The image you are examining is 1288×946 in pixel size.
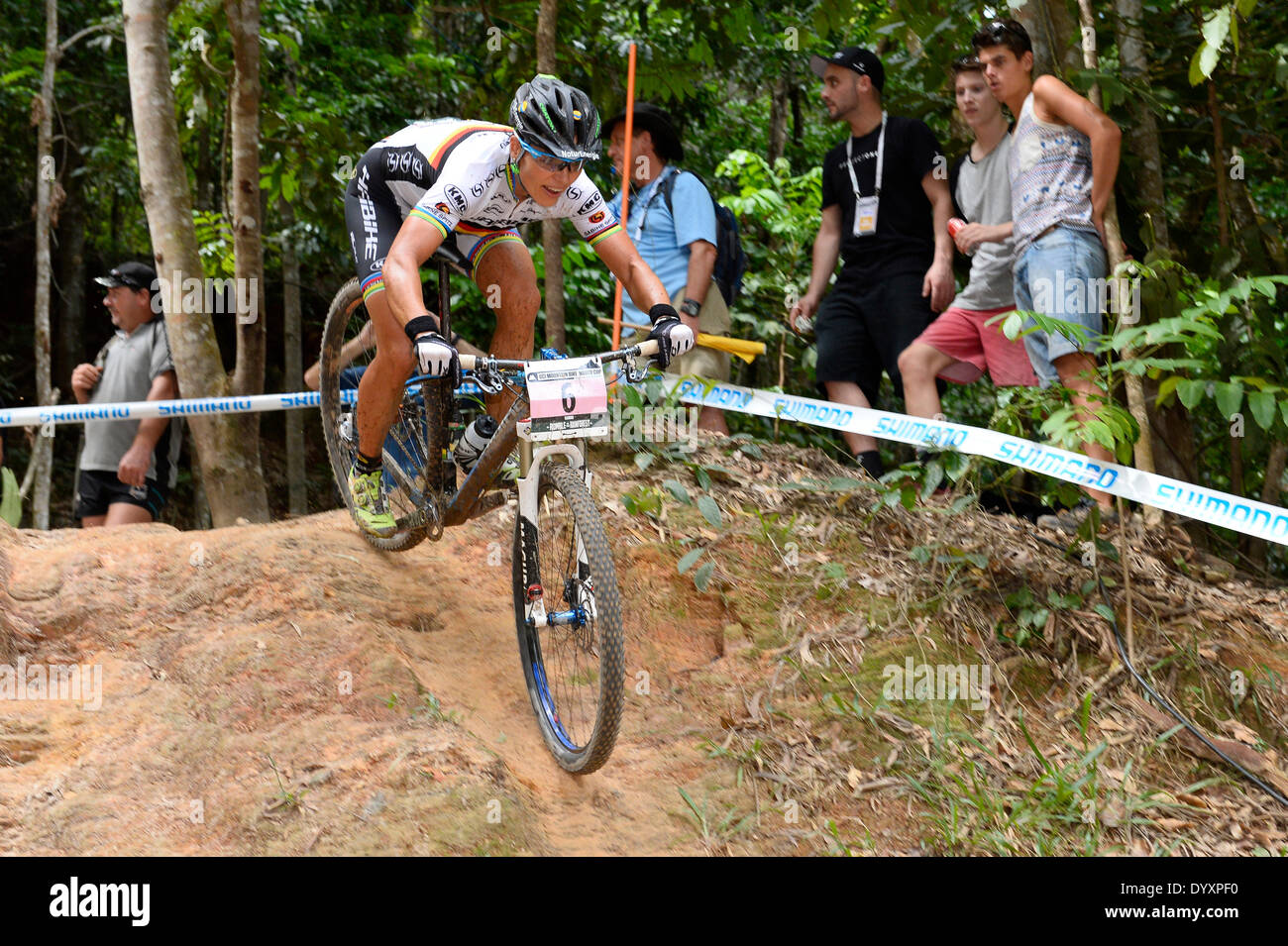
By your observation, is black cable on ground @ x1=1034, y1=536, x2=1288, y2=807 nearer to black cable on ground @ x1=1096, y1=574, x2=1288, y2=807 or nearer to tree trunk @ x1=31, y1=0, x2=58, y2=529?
black cable on ground @ x1=1096, y1=574, x2=1288, y2=807

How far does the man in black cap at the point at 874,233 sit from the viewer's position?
5.59 meters

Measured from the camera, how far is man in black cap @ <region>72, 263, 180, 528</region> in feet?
20.1

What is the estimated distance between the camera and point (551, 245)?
21.2ft

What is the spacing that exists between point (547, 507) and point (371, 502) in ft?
4.30

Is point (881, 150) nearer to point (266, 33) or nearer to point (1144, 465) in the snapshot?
point (1144, 465)

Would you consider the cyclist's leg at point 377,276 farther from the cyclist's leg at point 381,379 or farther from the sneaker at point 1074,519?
the sneaker at point 1074,519

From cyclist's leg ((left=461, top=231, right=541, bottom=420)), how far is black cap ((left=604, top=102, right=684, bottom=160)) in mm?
1789

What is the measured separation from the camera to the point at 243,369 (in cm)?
617

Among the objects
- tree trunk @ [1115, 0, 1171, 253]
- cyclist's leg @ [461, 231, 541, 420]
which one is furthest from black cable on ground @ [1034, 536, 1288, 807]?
cyclist's leg @ [461, 231, 541, 420]

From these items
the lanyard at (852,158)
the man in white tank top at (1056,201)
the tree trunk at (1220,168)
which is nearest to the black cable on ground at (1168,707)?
the man in white tank top at (1056,201)

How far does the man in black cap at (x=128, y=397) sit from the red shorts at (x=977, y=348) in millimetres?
4164

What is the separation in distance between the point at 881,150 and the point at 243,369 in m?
3.68

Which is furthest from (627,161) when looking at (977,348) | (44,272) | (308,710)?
(44,272)

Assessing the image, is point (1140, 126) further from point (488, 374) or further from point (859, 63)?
point (488, 374)
